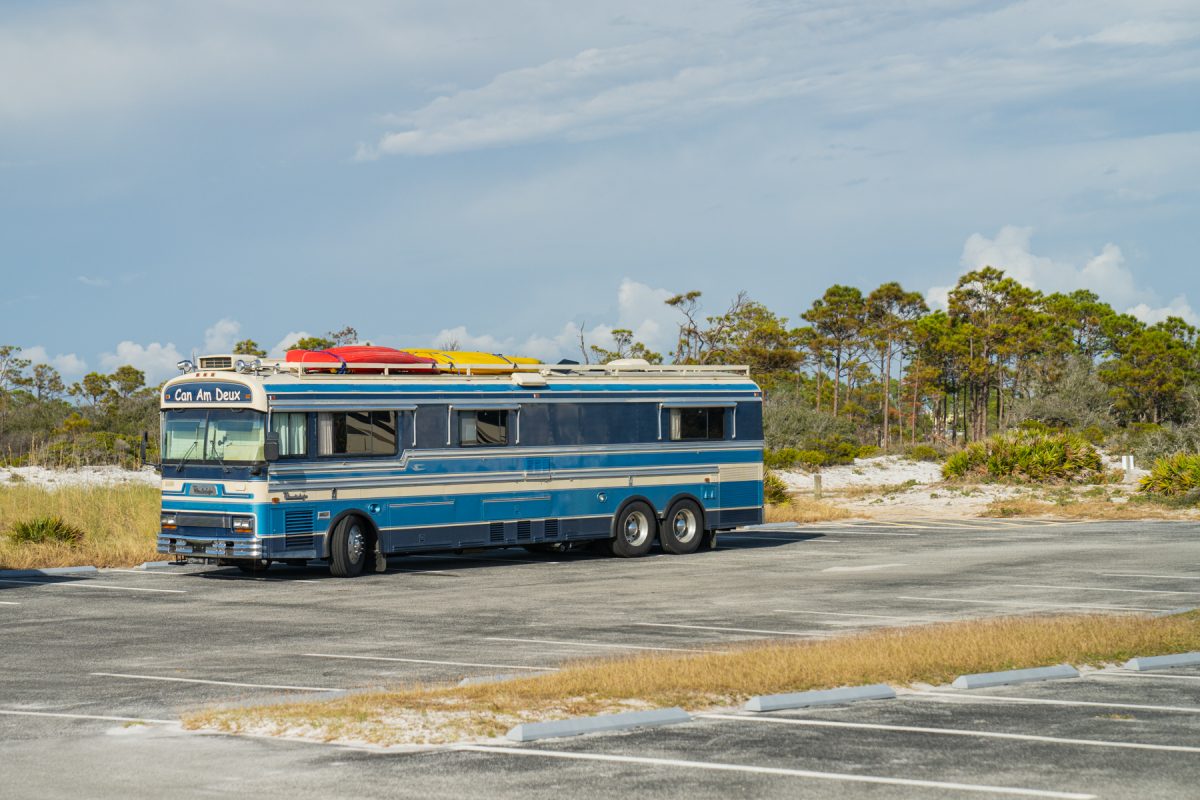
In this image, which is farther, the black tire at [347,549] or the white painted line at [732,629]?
the black tire at [347,549]

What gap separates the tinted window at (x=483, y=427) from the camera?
23641mm

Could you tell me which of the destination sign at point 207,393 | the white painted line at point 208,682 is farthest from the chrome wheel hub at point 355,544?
the white painted line at point 208,682

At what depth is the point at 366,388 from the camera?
73.8ft

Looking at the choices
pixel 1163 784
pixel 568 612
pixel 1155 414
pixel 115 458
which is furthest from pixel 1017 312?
pixel 1163 784

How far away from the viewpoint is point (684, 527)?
1048 inches

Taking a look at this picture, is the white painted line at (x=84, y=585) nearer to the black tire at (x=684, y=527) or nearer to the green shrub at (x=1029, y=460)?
the black tire at (x=684, y=527)

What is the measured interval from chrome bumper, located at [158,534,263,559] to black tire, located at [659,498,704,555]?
322 inches

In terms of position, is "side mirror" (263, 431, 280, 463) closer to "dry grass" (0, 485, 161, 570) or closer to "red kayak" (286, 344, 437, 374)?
"red kayak" (286, 344, 437, 374)

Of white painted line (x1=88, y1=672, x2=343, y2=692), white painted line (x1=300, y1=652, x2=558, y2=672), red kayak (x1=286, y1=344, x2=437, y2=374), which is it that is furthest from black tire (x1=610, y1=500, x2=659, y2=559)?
white painted line (x1=88, y1=672, x2=343, y2=692)

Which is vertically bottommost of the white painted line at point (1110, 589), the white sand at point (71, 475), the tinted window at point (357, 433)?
the white painted line at point (1110, 589)

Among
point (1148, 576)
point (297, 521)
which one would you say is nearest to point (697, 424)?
point (297, 521)

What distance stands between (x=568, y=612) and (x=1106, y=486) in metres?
28.1

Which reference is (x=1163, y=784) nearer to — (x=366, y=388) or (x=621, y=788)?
(x=621, y=788)

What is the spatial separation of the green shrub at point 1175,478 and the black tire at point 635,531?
17.8 metres
